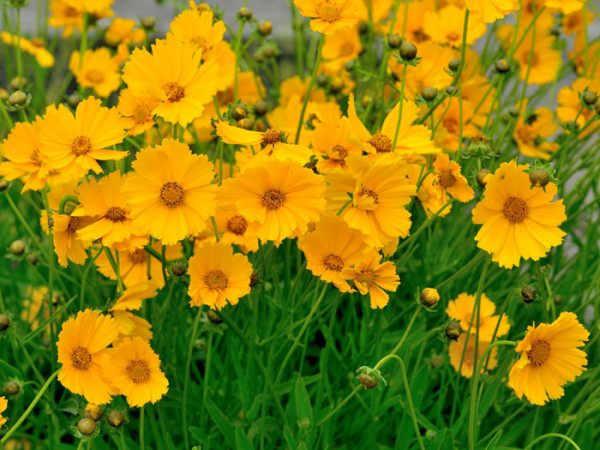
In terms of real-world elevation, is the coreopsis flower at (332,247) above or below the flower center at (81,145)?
below

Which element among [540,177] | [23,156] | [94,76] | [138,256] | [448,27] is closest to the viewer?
[540,177]

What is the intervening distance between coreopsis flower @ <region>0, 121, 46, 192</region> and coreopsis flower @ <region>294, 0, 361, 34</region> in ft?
1.02

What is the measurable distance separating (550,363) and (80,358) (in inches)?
18.2

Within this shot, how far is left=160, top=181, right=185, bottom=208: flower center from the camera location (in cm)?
65

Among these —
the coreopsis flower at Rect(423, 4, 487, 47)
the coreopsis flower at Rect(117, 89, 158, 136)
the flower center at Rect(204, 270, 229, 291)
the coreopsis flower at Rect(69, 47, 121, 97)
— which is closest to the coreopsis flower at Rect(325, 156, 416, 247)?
the flower center at Rect(204, 270, 229, 291)

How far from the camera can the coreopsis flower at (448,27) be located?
1.14 m

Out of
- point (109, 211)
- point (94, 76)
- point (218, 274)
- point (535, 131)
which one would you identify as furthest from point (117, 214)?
point (535, 131)

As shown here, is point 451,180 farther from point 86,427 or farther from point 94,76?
point 94,76

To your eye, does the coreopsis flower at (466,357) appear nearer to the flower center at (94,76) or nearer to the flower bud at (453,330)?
the flower bud at (453,330)

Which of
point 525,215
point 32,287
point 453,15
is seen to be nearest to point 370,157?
point 525,215

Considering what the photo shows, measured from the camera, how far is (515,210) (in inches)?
27.0

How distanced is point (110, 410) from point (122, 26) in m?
0.78

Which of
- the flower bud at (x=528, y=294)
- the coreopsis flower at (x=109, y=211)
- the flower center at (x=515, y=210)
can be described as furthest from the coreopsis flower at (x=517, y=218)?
the coreopsis flower at (x=109, y=211)

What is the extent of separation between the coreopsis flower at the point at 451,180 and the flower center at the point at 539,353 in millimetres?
162
